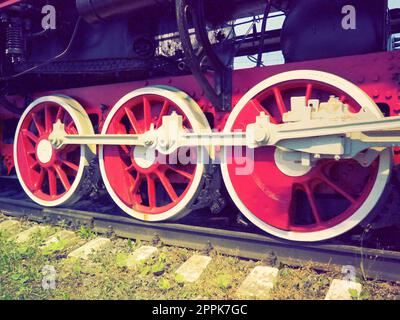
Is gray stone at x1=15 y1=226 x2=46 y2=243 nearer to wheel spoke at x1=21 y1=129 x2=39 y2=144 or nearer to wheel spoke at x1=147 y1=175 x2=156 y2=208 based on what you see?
wheel spoke at x1=21 y1=129 x2=39 y2=144

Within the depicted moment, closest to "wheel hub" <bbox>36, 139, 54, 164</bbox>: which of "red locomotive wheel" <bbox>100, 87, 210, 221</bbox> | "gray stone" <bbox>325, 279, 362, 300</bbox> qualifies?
"red locomotive wheel" <bbox>100, 87, 210, 221</bbox>

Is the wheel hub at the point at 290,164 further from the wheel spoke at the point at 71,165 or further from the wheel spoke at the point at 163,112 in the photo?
the wheel spoke at the point at 71,165

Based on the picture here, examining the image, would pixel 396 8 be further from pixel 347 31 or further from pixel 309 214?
pixel 309 214

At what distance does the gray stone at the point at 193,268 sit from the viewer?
2.09 metres

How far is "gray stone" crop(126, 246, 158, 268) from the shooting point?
91.1 inches

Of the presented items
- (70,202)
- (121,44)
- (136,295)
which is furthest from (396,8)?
(70,202)

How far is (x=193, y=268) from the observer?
7.22 feet

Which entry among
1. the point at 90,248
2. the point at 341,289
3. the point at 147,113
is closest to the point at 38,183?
the point at 90,248

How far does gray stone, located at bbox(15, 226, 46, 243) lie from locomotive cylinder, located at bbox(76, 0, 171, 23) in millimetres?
1867

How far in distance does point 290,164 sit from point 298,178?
0.35ft

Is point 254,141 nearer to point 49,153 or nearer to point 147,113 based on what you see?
point 147,113

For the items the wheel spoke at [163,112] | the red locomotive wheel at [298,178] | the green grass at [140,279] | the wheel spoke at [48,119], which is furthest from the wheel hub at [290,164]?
the wheel spoke at [48,119]

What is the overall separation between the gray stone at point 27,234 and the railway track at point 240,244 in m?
0.14

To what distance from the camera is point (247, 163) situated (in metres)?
2.40
